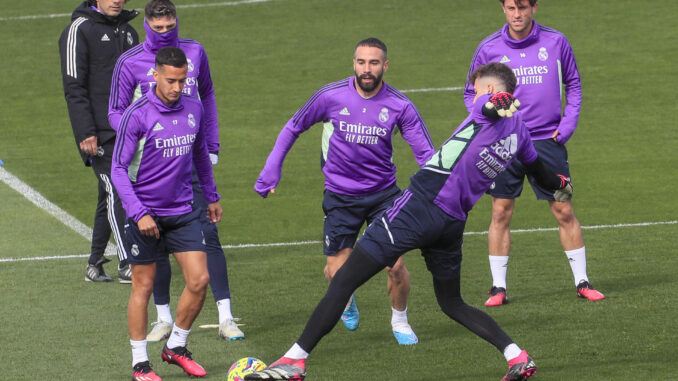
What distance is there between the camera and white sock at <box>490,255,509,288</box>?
387 inches

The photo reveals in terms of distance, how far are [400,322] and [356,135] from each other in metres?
1.33

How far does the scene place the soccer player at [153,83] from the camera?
8.87 meters

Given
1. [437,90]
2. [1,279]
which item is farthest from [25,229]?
[437,90]

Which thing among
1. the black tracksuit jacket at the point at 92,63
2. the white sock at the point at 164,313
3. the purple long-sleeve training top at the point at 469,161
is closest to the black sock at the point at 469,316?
the purple long-sleeve training top at the point at 469,161

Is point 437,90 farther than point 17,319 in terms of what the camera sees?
Yes

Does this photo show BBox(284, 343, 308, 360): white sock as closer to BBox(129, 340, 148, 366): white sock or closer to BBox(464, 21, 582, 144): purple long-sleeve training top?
BBox(129, 340, 148, 366): white sock

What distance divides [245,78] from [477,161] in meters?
14.1

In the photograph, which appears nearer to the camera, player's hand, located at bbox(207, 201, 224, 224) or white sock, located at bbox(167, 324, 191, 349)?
white sock, located at bbox(167, 324, 191, 349)

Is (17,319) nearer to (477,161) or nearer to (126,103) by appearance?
(126,103)

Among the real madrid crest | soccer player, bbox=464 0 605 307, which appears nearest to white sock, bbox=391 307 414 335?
soccer player, bbox=464 0 605 307

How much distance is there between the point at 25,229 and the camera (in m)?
12.7

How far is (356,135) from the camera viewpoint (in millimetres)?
8617

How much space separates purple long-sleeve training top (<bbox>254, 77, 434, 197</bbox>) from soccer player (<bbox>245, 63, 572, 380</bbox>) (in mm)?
1024

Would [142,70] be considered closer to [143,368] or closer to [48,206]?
[143,368]
